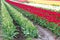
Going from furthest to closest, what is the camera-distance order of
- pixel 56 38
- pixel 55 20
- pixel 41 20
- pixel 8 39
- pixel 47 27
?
1. pixel 41 20
2. pixel 47 27
3. pixel 55 20
4. pixel 56 38
5. pixel 8 39

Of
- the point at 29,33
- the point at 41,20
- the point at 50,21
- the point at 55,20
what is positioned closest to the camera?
the point at 29,33

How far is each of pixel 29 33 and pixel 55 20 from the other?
2.52 metres

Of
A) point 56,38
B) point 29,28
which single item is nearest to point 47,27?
point 56,38

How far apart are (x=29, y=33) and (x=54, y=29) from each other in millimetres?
2537

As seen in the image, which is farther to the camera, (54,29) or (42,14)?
(42,14)

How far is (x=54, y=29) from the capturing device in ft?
29.8

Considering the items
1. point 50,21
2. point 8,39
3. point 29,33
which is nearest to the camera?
point 8,39

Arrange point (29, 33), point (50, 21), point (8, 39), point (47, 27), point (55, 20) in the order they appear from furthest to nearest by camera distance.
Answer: point (47, 27) → point (50, 21) → point (55, 20) → point (29, 33) → point (8, 39)

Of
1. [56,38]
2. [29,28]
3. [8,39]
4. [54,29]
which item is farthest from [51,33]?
[8,39]

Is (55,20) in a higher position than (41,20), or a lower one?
higher

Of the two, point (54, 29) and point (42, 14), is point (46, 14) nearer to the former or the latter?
point (42, 14)

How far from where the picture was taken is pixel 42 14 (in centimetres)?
1155

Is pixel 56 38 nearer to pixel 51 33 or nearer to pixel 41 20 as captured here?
pixel 51 33

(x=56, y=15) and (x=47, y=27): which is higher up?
(x=56, y=15)
